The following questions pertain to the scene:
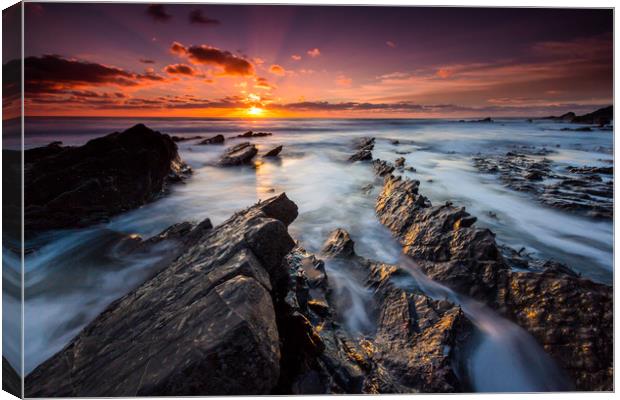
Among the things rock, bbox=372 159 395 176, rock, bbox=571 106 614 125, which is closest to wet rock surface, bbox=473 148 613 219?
rock, bbox=571 106 614 125

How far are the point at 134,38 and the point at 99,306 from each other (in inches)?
118

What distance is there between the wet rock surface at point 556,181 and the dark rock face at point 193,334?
4494 mm

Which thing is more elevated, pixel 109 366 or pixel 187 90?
pixel 187 90

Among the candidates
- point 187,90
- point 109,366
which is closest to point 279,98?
point 187,90

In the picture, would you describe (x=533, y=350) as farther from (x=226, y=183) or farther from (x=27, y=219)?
(x=27, y=219)

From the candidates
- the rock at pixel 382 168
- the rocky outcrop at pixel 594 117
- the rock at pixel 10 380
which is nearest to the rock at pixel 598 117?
the rocky outcrop at pixel 594 117

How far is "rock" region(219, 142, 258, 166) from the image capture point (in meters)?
8.36

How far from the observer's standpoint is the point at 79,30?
3361 millimetres

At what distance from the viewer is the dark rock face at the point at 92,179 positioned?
15.4 ft

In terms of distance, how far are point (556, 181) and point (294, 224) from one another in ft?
16.2

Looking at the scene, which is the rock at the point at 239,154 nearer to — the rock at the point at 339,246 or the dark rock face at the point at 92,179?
the dark rock face at the point at 92,179

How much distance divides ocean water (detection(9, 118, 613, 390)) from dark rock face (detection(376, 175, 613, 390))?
11.1 inches

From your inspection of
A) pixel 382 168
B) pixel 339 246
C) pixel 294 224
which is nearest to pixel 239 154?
pixel 382 168

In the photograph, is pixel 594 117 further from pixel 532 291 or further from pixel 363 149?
pixel 363 149
